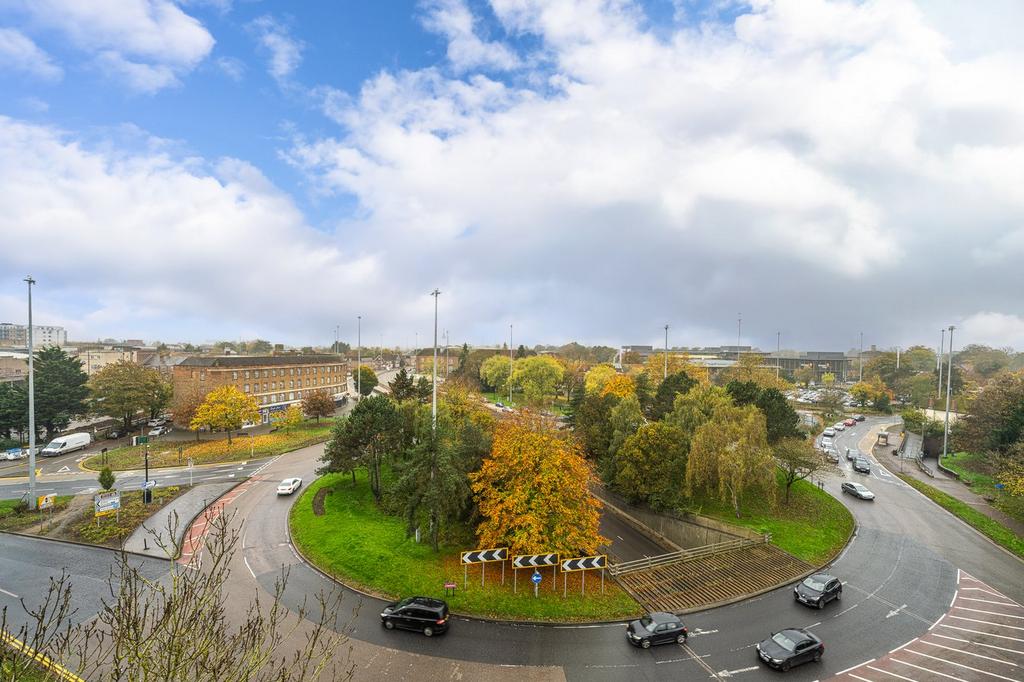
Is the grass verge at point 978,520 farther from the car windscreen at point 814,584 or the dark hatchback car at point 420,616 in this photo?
the dark hatchback car at point 420,616

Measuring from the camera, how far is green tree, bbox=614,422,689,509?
33.2 meters

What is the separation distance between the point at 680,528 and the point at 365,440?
23.7 m

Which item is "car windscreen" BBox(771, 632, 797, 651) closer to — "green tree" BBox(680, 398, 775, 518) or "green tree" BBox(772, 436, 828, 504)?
"green tree" BBox(680, 398, 775, 518)

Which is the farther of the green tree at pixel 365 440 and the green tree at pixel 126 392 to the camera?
the green tree at pixel 126 392

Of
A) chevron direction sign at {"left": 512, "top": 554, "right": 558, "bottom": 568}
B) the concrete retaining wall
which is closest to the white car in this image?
chevron direction sign at {"left": 512, "top": 554, "right": 558, "bottom": 568}

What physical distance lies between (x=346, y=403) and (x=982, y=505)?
8751cm

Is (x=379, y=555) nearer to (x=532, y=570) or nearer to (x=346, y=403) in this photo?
(x=532, y=570)

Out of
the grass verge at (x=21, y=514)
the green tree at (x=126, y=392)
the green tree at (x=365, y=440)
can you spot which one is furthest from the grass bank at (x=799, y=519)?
the green tree at (x=126, y=392)

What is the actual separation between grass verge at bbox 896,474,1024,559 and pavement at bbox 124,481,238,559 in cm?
4624

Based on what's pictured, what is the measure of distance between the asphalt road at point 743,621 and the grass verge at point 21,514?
528 inches

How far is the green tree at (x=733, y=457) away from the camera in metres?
31.1

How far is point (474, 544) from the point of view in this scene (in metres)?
26.7

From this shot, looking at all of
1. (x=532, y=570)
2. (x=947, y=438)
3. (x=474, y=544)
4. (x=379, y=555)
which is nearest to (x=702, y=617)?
(x=532, y=570)

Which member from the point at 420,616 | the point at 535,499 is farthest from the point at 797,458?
the point at 420,616
